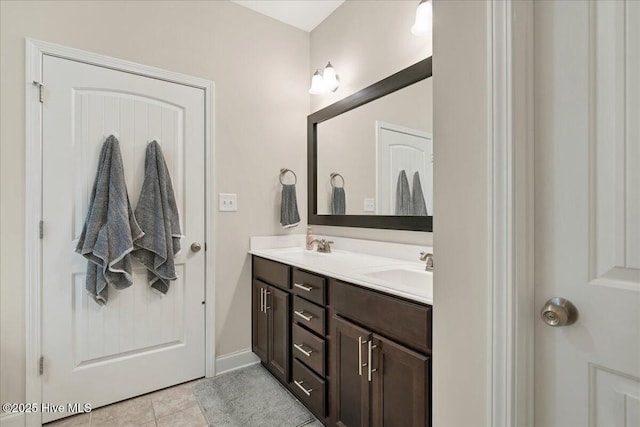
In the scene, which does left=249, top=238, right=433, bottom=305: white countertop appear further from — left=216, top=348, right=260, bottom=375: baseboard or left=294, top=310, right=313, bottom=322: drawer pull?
left=216, top=348, right=260, bottom=375: baseboard

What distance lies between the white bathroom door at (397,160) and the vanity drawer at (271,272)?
0.72 m

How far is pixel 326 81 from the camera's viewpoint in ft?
7.68

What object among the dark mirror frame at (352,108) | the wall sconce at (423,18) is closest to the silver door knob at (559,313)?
the dark mirror frame at (352,108)

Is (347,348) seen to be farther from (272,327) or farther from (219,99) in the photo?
(219,99)

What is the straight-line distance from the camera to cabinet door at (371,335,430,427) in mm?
1054

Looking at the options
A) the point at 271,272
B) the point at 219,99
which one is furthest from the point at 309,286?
the point at 219,99

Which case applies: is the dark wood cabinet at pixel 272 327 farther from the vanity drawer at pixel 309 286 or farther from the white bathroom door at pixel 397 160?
the white bathroom door at pixel 397 160

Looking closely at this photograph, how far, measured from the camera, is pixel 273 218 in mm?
2449

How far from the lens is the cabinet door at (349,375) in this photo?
130 centimetres

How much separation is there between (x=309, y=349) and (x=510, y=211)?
1284 mm

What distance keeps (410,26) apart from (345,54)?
1.92ft

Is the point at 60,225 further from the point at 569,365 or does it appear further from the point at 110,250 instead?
the point at 569,365

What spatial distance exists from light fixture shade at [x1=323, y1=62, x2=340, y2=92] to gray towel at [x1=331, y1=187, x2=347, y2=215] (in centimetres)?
77

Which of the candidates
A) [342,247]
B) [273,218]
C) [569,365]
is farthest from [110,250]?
[569,365]
